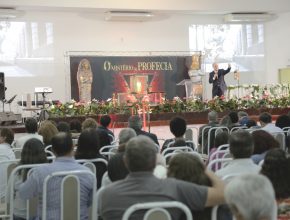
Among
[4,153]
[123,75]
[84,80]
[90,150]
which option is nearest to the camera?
[90,150]

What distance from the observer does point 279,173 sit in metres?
2.42

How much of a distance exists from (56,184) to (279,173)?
1281 mm

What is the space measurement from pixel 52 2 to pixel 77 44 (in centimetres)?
167

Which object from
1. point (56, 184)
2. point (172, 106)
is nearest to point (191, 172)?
point (56, 184)

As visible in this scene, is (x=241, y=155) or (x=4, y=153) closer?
(x=241, y=155)

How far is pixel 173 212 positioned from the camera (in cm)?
207

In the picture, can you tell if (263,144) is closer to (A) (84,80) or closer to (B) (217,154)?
(B) (217,154)

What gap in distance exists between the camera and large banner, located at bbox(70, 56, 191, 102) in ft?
50.2

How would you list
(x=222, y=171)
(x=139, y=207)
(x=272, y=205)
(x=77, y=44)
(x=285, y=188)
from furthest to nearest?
1. (x=77, y=44)
2. (x=222, y=171)
3. (x=285, y=188)
4. (x=139, y=207)
5. (x=272, y=205)

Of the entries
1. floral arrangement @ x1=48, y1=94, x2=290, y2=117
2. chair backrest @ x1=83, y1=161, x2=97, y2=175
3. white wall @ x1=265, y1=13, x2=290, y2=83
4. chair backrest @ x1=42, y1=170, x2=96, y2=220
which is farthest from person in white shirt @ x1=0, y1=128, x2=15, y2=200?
white wall @ x1=265, y1=13, x2=290, y2=83

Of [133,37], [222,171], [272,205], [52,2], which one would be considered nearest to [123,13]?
Answer: [133,37]

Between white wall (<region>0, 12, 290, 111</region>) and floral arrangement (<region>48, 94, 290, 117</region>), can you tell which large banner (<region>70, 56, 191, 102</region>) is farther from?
floral arrangement (<region>48, 94, 290, 117</region>)

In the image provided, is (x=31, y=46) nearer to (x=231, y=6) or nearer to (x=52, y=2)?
(x=52, y=2)

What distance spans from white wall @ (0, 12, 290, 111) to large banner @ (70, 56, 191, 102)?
48 centimetres
